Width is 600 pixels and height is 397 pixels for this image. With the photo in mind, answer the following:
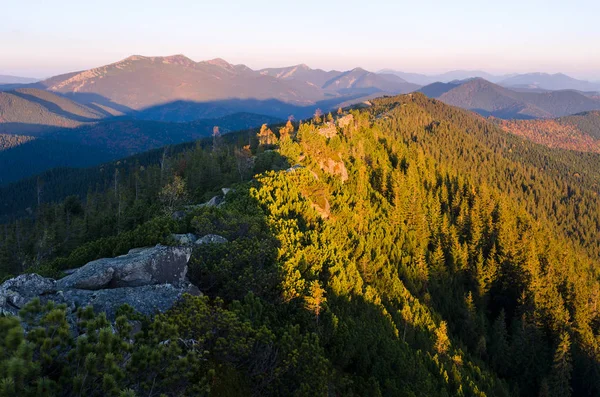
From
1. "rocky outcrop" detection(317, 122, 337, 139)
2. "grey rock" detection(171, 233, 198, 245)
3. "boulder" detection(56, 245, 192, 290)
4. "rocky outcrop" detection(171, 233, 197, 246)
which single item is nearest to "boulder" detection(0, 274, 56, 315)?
"boulder" detection(56, 245, 192, 290)

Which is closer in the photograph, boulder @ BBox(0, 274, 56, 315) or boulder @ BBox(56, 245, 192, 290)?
boulder @ BBox(0, 274, 56, 315)

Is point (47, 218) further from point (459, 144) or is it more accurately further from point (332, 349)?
point (459, 144)

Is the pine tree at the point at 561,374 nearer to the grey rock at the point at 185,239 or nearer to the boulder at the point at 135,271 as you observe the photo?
the grey rock at the point at 185,239

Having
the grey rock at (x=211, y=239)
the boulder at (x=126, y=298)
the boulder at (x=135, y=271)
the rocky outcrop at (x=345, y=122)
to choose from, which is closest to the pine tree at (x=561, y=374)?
the grey rock at (x=211, y=239)

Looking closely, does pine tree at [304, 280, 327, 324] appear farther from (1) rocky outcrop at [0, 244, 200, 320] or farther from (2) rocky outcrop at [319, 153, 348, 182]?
(2) rocky outcrop at [319, 153, 348, 182]

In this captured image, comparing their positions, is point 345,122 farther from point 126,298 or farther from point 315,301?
point 126,298

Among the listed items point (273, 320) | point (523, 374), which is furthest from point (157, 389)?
Answer: point (523, 374)

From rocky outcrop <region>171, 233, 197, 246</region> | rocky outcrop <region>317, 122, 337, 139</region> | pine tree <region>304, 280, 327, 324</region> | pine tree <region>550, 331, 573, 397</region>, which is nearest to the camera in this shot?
pine tree <region>304, 280, 327, 324</region>
